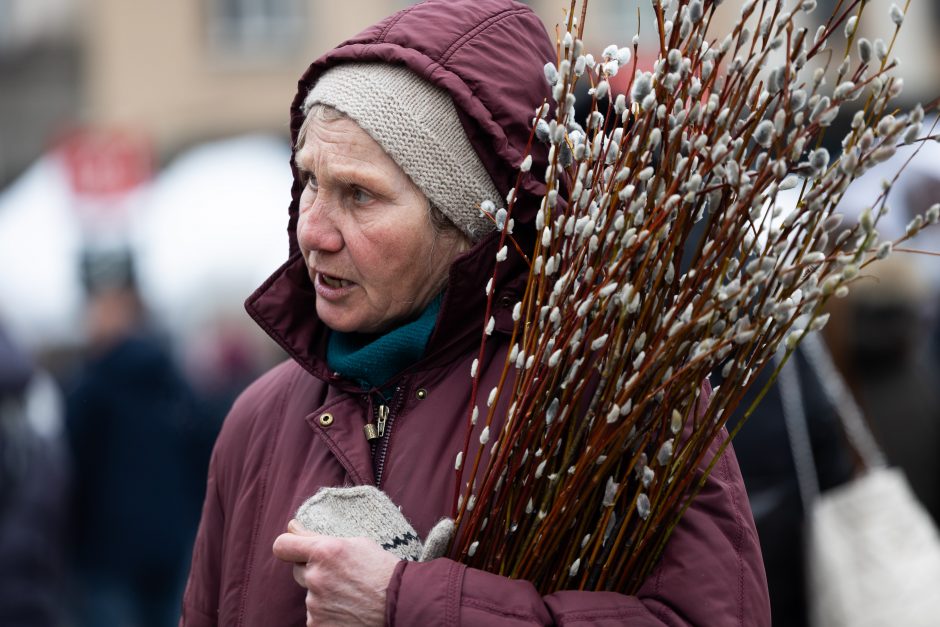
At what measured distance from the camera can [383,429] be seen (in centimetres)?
222

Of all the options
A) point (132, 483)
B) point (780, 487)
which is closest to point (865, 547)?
point (780, 487)

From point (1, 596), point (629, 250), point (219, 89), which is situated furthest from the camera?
point (219, 89)

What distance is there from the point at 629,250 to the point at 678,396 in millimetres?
231

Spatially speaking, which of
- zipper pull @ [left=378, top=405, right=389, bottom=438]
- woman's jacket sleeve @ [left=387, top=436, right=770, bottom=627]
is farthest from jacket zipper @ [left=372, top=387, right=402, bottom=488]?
woman's jacket sleeve @ [left=387, top=436, right=770, bottom=627]

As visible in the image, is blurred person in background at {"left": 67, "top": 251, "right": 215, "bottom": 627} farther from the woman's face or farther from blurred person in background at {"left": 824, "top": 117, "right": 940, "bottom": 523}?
the woman's face

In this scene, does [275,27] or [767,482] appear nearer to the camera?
[767,482]

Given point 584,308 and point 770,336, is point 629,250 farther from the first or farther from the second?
point 770,336

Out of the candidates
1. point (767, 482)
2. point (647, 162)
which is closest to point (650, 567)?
point (647, 162)

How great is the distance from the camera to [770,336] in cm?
196

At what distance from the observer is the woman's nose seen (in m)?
2.21

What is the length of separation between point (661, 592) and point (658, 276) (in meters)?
0.47

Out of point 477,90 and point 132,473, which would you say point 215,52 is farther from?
point 477,90

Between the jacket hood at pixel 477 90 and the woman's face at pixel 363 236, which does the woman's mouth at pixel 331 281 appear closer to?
the woman's face at pixel 363 236

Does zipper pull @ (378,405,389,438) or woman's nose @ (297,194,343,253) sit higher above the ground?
woman's nose @ (297,194,343,253)
